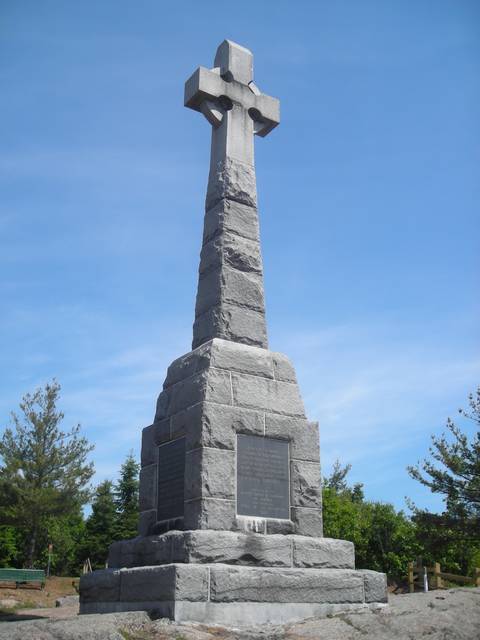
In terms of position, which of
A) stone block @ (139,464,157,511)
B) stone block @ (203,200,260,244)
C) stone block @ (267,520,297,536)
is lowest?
stone block @ (267,520,297,536)

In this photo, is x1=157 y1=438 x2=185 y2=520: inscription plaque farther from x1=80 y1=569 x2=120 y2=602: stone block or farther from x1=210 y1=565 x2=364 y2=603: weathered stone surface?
x1=210 y1=565 x2=364 y2=603: weathered stone surface

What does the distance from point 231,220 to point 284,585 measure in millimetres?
4829

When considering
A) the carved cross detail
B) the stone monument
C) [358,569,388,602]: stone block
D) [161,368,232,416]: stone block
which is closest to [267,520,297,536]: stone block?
the stone monument

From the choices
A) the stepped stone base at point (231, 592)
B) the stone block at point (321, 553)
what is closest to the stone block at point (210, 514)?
the stepped stone base at point (231, 592)

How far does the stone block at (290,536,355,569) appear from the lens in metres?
7.83

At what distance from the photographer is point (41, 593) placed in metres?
23.2

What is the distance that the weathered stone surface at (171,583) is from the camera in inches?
263

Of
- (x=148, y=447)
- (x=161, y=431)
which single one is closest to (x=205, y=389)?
(x=161, y=431)

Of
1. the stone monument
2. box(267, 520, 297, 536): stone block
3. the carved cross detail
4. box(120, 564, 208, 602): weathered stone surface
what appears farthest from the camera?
the carved cross detail

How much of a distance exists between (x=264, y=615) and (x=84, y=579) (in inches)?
104

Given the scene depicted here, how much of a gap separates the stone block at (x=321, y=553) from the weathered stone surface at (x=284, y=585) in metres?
0.14

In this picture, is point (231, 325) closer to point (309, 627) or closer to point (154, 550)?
point (154, 550)

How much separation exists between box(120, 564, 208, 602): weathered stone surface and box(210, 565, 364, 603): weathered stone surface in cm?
13

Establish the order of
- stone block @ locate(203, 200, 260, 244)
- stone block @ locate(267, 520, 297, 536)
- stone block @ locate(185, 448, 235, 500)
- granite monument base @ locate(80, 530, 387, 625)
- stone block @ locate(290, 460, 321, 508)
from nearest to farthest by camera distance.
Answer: granite monument base @ locate(80, 530, 387, 625) → stone block @ locate(185, 448, 235, 500) → stone block @ locate(267, 520, 297, 536) → stone block @ locate(290, 460, 321, 508) → stone block @ locate(203, 200, 260, 244)
